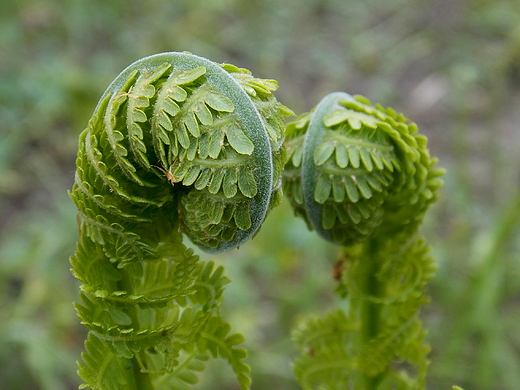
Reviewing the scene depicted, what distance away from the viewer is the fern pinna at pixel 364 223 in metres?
1.55

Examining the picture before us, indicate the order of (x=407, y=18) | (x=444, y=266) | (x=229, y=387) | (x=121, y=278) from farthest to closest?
(x=407, y=18), (x=444, y=266), (x=229, y=387), (x=121, y=278)

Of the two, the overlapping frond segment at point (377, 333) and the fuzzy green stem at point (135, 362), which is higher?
the overlapping frond segment at point (377, 333)

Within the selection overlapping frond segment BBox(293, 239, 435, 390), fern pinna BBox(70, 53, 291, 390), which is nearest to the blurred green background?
overlapping frond segment BBox(293, 239, 435, 390)

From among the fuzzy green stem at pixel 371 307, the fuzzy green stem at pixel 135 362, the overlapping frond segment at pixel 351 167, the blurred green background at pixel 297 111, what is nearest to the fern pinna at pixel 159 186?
the fuzzy green stem at pixel 135 362

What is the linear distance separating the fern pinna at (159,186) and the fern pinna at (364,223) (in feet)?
0.85

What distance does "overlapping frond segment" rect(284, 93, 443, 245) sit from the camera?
1540mm

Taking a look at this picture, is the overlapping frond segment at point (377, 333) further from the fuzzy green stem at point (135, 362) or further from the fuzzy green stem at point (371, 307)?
the fuzzy green stem at point (135, 362)

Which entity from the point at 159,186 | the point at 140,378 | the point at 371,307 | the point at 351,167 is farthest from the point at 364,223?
the point at 140,378

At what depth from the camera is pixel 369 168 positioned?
4.98 feet

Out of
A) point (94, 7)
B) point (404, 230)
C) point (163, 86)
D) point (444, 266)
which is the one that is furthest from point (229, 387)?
point (94, 7)

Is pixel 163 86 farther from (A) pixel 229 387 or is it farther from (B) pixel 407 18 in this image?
(B) pixel 407 18

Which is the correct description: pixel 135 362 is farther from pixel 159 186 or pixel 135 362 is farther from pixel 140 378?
pixel 159 186

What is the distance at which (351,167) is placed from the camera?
5.05ft

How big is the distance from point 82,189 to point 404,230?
94 centimetres
